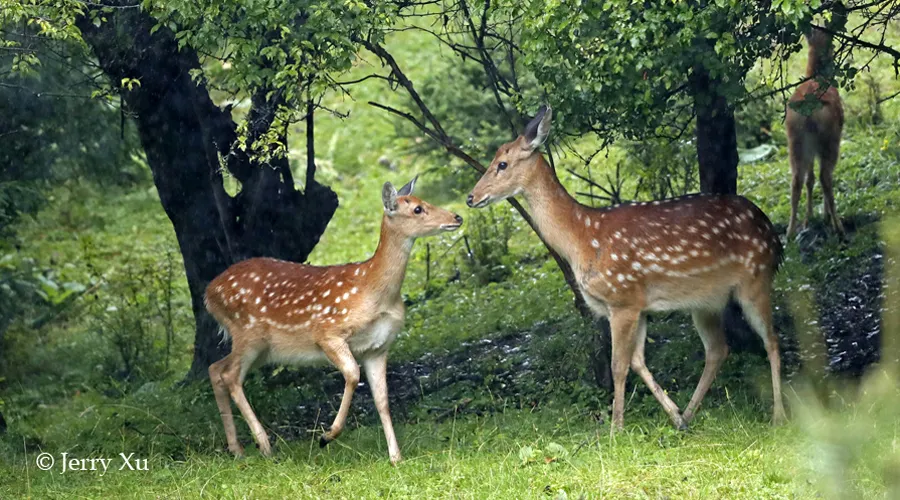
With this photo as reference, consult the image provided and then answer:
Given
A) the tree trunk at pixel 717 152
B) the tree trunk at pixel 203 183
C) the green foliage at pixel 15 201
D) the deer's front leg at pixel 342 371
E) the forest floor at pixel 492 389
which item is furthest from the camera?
the green foliage at pixel 15 201

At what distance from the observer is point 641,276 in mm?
8492

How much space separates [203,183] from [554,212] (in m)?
3.90

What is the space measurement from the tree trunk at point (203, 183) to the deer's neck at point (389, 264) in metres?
2.05

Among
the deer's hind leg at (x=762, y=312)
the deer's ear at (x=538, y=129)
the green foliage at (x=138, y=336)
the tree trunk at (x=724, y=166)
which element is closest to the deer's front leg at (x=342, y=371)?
the deer's ear at (x=538, y=129)

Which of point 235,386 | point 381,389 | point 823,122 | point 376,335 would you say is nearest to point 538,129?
point 376,335

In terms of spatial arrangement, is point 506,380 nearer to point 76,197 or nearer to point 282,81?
point 282,81

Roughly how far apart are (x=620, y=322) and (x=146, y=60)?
15.7ft

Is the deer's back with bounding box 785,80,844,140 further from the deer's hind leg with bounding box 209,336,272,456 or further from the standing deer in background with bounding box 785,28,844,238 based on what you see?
the deer's hind leg with bounding box 209,336,272,456

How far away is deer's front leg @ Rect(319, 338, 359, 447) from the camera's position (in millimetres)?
8289

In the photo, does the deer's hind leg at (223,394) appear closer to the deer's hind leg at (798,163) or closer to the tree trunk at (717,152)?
the tree trunk at (717,152)

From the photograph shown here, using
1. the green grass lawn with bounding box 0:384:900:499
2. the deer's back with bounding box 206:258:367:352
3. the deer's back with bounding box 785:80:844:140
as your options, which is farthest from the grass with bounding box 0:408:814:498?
the deer's back with bounding box 785:80:844:140

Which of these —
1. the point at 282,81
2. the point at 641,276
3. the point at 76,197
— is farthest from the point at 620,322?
the point at 76,197

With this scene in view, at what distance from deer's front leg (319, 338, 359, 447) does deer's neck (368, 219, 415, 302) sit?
1.51 ft

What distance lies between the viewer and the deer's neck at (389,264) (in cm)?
870
